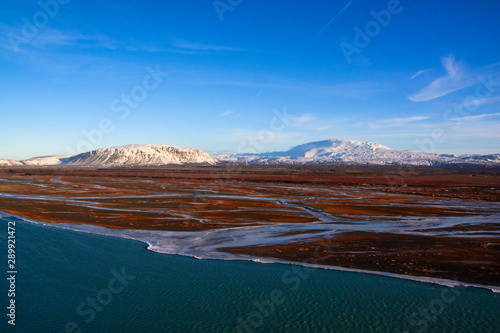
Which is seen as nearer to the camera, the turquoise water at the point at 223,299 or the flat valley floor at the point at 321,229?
the turquoise water at the point at 223,299

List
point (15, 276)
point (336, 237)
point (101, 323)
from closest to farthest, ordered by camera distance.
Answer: point (101, 323)
point (15, 276)
point (336, 237)

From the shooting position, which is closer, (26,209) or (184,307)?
(184,307)

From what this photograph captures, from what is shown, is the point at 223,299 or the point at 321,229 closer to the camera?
the point at 223,299

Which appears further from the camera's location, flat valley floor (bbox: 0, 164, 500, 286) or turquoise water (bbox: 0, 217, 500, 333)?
flat valley floor (bbox: 0, 164, 500, 286)

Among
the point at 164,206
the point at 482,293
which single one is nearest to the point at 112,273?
the point at 482,293

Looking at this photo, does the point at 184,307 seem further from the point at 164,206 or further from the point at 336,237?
the point at 164,206

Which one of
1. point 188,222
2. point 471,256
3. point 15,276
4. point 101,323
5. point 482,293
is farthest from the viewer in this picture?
point 188,222

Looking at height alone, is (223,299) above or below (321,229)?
below

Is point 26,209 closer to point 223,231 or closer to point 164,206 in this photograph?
point 164,206
